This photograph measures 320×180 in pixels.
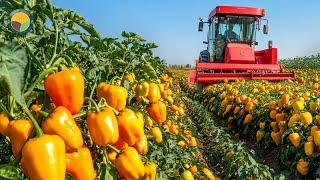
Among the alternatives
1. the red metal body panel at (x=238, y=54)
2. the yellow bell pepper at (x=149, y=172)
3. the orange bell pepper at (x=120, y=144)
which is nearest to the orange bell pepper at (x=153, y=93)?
the yellow bell pepper at (x=149, y=172)

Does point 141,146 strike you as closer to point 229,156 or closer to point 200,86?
point 229,156

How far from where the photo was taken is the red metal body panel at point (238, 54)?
1469cm

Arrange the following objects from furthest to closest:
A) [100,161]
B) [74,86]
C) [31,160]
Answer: [100,161]
[74,86]
[31,160]

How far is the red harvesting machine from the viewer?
1396 cm

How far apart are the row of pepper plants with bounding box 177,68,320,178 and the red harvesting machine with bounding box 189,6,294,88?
0.73 m

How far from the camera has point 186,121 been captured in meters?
9.70

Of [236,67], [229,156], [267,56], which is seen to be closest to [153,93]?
[229,156]

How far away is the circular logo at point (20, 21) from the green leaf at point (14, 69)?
17 centimetres

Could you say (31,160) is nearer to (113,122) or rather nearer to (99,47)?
(113,122)

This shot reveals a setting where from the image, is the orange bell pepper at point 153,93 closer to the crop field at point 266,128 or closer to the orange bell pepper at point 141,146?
the orange bell pepper at point 141,146

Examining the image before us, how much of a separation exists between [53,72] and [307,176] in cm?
475

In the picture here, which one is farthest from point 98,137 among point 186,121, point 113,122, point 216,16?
point 216,16

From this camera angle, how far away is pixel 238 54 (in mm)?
14773

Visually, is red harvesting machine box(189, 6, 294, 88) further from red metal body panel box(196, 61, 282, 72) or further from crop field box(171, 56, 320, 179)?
crop field box(171, 56, 320, 179)
